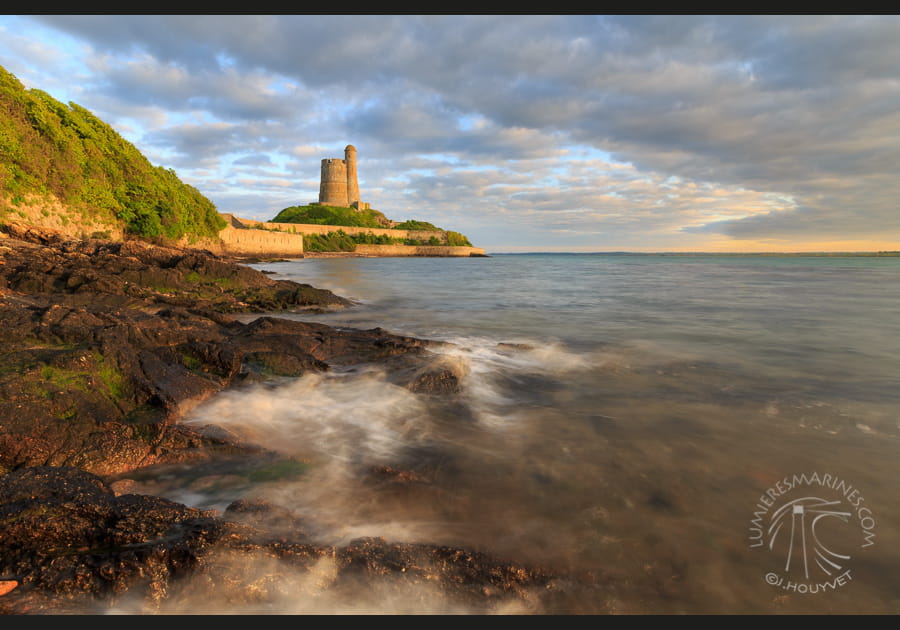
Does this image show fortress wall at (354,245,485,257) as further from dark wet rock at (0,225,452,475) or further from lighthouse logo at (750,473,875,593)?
lighthouse logo at (750,473,875,593)

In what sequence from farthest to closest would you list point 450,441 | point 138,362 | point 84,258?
1. point 84,258
2. point 138,362
3. point 450,441

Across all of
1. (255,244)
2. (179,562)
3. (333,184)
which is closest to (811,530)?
(179,562)

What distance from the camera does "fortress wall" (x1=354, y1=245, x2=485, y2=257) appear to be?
85319mm

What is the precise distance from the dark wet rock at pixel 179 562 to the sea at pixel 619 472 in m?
0.13

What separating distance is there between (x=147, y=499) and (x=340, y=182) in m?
102

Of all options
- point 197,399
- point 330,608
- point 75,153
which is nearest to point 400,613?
point 330,608

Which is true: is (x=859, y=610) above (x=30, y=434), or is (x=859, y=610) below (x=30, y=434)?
below

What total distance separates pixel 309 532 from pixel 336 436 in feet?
5.57

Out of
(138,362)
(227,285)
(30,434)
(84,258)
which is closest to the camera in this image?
(30,434)

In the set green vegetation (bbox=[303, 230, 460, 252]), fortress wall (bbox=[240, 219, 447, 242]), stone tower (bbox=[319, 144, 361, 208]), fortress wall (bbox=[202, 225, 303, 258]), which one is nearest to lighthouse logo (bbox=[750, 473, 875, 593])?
fortress wall (bbox=[202, 225, 303, 258])

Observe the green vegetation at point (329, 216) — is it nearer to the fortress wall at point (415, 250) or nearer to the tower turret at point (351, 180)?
the tower turret at point (351, 180)

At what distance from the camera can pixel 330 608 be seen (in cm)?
227

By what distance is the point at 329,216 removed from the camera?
88688mm

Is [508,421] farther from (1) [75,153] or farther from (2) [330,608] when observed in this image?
(1) [75,153]
